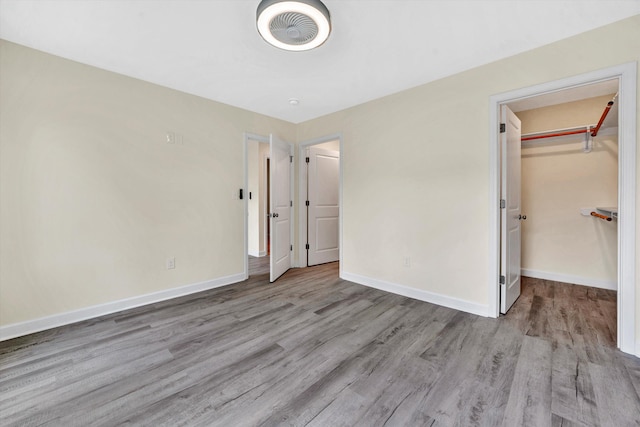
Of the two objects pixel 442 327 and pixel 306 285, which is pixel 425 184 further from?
pixel 306 285

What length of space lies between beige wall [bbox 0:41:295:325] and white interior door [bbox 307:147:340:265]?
140 centimetres

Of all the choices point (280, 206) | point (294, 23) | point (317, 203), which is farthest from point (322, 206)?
point (294, 23)

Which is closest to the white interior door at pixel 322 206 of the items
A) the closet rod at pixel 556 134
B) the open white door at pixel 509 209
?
the open white door at pixel 509 209

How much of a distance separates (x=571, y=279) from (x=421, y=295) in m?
2.23

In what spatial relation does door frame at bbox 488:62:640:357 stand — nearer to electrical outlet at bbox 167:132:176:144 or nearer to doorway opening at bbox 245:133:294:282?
doorway opening at bbox 245:133:294:282

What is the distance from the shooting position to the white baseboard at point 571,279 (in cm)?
320

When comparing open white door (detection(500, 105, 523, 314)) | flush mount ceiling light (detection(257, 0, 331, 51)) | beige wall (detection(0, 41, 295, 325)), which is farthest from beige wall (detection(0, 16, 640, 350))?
flush mount ceiling light (detection(257, 0, 331, 51))

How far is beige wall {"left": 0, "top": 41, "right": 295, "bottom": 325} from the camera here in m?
2.15

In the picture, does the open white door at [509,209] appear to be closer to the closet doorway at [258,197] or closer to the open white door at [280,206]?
the open white door at [280,206]

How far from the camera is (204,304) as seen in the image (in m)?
2.82

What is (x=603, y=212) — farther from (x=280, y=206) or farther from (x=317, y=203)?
(x=280, y=206)

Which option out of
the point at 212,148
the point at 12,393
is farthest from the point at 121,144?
the point at 12,393

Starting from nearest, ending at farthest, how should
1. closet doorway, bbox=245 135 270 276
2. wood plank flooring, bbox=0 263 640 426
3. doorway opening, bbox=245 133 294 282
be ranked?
wood plank flooring, bbox=0 263 640 426 → doorway opening, bbox=245 133 294 282 → closet doorway, bbox=245 135 270 276

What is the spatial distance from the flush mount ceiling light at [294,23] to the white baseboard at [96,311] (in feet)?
9.09
